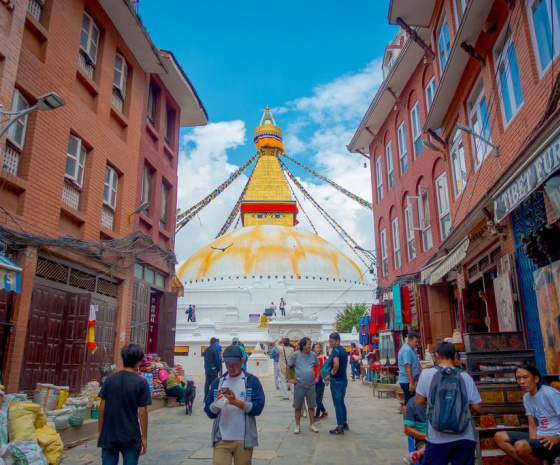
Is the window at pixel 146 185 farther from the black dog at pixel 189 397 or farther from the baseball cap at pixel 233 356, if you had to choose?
the baseball cap at pixel 233 356

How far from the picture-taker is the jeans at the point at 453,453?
4.29m

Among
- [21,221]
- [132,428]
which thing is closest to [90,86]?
[21,221]

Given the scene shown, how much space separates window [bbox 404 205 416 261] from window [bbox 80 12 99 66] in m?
11.1

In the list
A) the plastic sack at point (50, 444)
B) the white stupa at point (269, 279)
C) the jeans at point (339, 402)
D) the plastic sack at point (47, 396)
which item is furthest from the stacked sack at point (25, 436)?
the white stupa at point (269, 279)

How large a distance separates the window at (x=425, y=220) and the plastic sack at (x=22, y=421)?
486 inches

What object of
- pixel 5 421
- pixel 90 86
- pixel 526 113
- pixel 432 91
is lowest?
pixel 5 421

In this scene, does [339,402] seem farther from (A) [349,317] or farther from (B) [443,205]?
(A) [349,317]

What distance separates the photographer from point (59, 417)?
7660 mm

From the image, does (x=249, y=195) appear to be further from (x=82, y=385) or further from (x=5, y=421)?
(x=5, y=421)

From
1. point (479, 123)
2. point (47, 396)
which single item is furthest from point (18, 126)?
point (479, 123)

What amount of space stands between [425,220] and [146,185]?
29.8 ft

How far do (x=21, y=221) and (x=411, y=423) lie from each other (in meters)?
7.37

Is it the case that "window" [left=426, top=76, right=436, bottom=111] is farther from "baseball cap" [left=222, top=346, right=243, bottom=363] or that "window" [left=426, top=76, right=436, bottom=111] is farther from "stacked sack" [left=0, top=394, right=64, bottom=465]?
"stacked sack" [left=0, top=394, right=64, bottom=465]

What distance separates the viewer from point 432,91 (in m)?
15.2
